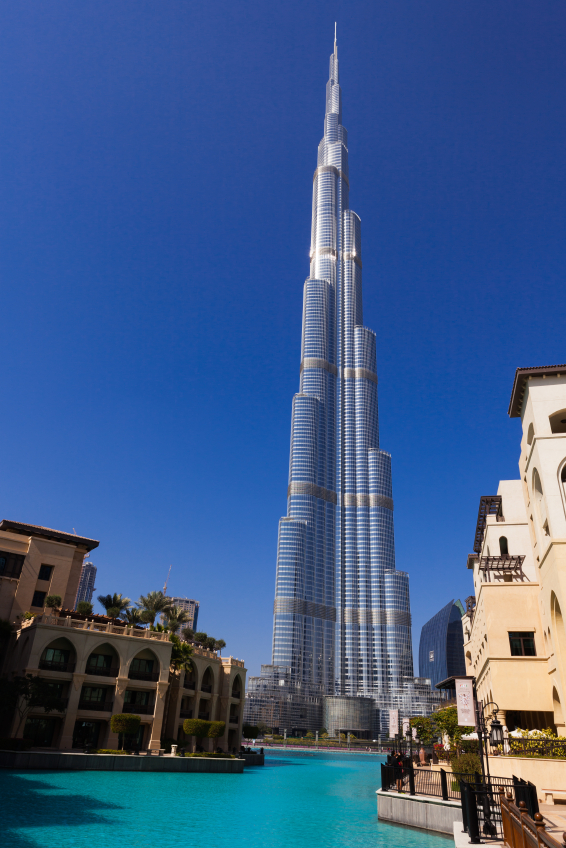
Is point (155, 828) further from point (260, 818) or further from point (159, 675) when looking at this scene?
point (159, 675)

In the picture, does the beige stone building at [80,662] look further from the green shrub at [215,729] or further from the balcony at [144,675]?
the green shrub at [215,729]

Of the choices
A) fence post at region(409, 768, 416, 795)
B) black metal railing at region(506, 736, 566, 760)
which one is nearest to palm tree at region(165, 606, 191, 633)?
fence post at region(409, 768, 416, 795)

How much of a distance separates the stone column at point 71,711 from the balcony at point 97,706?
95 centimetres

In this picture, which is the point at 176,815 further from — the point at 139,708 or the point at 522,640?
the point at 139,708

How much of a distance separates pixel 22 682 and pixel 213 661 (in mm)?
24747

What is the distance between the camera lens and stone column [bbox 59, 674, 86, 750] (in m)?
46.7

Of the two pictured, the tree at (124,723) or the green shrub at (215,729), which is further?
the green shrub at (215,729)

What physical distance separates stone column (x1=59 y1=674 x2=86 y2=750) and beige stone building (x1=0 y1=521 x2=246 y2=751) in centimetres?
8

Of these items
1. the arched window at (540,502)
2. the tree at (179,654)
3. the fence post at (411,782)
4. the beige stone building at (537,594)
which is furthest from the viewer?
the tree at (179,654)

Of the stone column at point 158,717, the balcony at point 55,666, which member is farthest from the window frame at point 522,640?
the balcony at point 55,666

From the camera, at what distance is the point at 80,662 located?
160 ft

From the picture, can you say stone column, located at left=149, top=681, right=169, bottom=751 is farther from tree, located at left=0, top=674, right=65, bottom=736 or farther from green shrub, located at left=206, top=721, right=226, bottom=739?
tree, located at left=0, top=674, right=65, bottom=736

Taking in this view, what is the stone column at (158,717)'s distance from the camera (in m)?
50.0

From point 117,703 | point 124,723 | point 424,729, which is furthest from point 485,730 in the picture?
point 424,729
